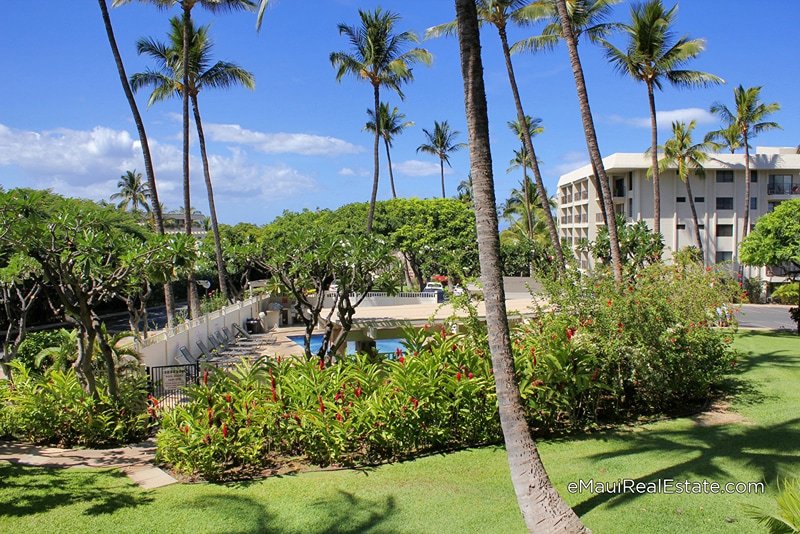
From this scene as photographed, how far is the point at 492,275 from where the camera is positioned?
20.0ft

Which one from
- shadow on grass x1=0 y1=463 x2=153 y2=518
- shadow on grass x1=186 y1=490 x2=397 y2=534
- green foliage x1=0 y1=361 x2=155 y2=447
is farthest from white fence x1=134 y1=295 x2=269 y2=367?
shadow on grass x1=186 y1=490 x2=397 y2=534

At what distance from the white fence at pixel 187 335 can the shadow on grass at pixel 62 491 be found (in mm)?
6183

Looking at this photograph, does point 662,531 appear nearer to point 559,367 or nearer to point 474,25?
point 559,367

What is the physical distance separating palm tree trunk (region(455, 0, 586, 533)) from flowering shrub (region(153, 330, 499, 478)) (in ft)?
8.86

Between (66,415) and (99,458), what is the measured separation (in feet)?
3.83

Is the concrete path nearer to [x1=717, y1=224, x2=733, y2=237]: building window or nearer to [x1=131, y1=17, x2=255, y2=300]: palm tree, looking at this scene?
[x1=131, y1=17, x2=255, y2=300]: palm tree

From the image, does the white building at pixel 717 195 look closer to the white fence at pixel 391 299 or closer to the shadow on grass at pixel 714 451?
the white fence at pixel 391 299

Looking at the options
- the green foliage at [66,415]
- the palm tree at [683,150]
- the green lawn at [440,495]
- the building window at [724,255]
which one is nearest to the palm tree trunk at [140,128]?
the green foliage at [66,415]

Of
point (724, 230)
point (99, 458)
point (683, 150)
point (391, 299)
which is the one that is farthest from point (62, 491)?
point (724, 230)

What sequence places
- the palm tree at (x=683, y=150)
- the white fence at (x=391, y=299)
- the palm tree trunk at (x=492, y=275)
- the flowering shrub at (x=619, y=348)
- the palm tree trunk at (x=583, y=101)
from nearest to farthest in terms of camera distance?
1. the palm tree trunk at (x=492, y=275)
2. the flowering shrub at (x=619, y=348)
3. the palm tree trunk at (x=583, y=101)
4. the white fence at (x=391, y=299)
5. the palm tree at (x=683, y=150)

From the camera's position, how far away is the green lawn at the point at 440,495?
621cm

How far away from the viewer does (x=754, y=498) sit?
6.46 m

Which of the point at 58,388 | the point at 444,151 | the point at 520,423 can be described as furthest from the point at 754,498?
the point at 444,151

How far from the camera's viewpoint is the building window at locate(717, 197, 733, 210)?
44.5 meters
